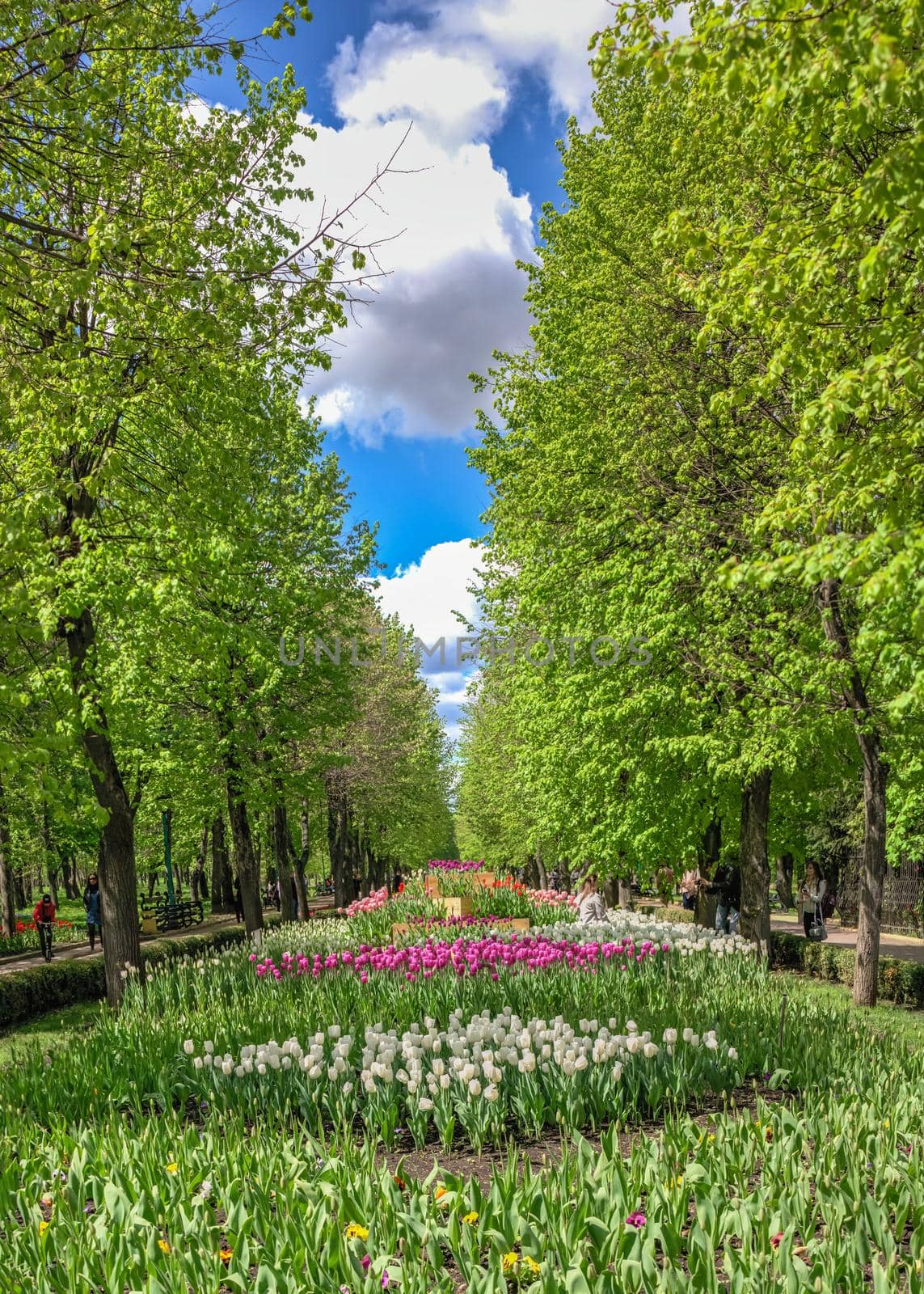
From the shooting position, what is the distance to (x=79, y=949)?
23234 mm

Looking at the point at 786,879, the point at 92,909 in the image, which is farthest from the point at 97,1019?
the point at 786,879

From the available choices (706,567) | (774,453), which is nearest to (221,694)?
(706,567)

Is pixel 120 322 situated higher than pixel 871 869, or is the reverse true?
pixel 120 322

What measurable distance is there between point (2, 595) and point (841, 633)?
8.38m

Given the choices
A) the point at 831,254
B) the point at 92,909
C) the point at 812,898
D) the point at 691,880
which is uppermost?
the point at 831,254

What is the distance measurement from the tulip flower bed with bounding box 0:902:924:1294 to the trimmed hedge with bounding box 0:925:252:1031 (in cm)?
641

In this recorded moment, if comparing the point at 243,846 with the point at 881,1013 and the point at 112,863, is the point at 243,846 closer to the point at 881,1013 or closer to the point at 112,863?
the point at 112,863

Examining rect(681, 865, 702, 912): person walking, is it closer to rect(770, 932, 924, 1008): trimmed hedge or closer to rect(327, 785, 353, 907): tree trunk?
rect(770, 932, 924, 1008): trimmed hedge

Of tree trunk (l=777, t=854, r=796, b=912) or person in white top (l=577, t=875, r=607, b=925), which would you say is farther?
tree trunk (l=777, t=854, r=796, b=912)

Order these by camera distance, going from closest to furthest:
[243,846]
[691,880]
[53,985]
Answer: [53,985]
[243,846]
[691,880]

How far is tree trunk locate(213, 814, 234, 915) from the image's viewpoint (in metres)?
32.7

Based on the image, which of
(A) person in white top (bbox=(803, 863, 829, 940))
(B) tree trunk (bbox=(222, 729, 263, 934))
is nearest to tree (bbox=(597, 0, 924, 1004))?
(A) person in white top (bbox=(803, 863, 829, 940))

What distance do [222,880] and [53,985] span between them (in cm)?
1982

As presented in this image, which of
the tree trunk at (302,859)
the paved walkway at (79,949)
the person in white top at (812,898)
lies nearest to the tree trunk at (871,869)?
the person in white top at (812,898)
